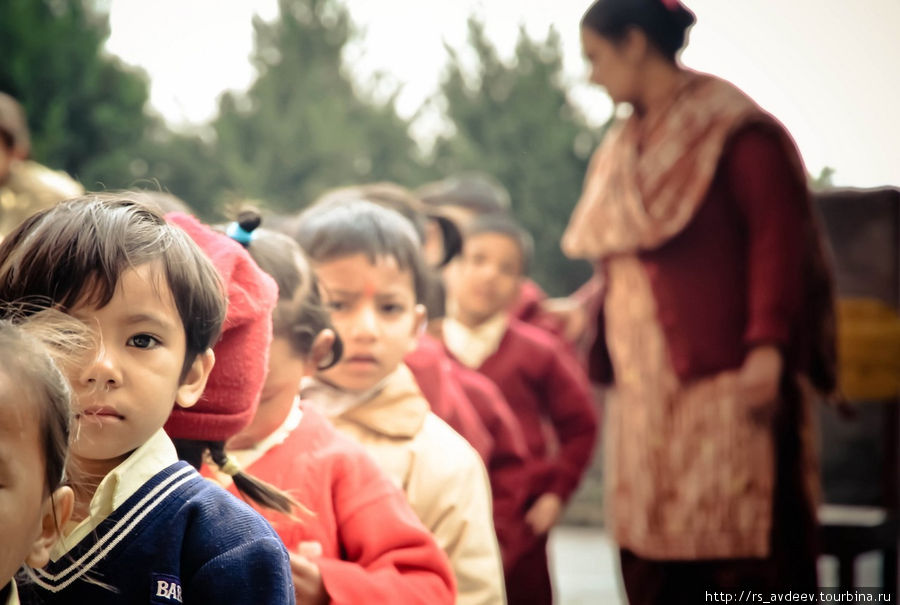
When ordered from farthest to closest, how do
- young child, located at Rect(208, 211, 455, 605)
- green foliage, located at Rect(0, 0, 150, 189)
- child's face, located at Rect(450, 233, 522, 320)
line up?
child's face, located at Rect(450, 233, 522, 320) → green foliage, located at Rect(0, 0, 150, 189) → young child, located at Rect(208, 211, 455, 605)

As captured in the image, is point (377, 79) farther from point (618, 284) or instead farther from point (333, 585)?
point (333, 585)

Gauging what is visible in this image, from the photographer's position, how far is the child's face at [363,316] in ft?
6.50

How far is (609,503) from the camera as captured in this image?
2975 millimetres

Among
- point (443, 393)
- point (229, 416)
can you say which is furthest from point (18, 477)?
point (443, 393)

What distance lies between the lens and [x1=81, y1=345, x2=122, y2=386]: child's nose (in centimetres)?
121

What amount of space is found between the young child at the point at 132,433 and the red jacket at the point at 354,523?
329 millimetres

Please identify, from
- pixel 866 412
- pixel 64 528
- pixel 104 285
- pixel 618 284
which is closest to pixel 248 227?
pixel 104 285

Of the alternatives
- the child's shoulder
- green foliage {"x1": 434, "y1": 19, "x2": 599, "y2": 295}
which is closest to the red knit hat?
the child's shoulder

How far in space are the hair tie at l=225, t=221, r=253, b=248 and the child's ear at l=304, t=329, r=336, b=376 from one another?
20cm

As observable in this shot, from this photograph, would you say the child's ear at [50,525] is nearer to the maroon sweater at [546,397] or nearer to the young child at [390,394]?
the young child at [390,394]

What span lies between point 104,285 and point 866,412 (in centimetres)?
298

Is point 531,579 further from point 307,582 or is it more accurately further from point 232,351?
point 232,351

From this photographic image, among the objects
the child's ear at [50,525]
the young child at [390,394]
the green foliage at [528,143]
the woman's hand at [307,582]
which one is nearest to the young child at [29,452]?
the child's ear at [50,525]

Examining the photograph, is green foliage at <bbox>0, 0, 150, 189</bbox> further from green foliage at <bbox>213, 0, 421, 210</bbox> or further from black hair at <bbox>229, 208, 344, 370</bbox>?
black hair at <bbox>229, 208, 344, 370</bbox>
